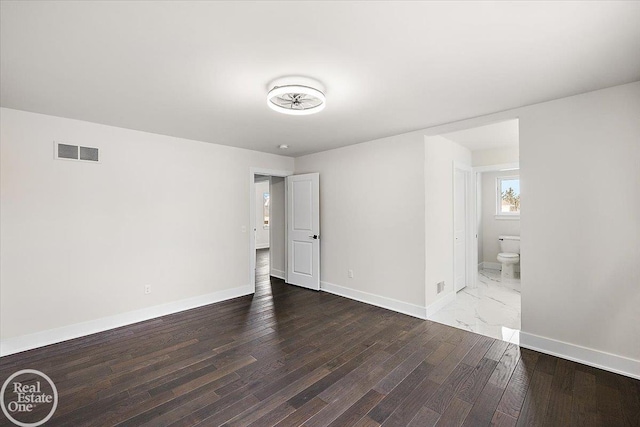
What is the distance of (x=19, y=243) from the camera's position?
9.45 feet

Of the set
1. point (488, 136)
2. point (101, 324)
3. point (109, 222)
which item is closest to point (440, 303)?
point (488, 136)

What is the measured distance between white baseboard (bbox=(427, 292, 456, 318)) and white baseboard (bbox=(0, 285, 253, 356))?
3044 mm

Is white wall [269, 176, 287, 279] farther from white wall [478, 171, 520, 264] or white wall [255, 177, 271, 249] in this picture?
white wall [478, 171, 520, 264]

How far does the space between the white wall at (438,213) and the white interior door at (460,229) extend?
16 cm

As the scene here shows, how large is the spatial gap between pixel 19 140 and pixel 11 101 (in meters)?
0.43

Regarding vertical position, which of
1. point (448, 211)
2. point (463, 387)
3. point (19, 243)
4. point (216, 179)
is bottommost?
point (463, 387)

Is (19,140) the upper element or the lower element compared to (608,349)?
upper

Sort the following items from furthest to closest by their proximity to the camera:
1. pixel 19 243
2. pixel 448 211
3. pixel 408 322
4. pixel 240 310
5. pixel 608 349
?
pixel 448 211 < pixel 240 310 < pixel 408 322 < pixel 19 243 < pixel 608 349

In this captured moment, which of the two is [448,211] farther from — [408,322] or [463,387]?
[463,387]

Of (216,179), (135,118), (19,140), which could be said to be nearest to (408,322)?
(216,179)

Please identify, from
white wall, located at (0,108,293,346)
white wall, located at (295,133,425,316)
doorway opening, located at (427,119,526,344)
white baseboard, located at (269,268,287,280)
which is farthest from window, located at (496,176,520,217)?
white wall, located at (0,108,293,346)

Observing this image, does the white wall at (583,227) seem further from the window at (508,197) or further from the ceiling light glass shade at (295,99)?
the window at (508,197)

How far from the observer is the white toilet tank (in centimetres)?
568

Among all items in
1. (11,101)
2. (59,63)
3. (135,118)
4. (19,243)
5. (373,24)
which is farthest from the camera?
(135,118)
